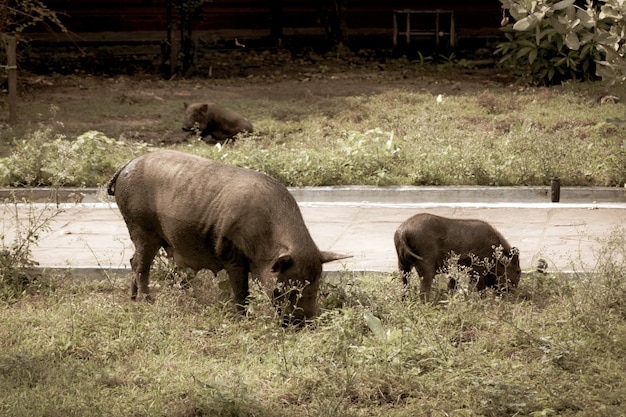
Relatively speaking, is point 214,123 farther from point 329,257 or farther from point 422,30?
point 422,30

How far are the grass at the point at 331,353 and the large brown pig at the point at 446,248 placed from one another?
0.17 m

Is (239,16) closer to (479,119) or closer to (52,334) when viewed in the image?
(479,119)

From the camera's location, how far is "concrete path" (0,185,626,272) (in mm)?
9375

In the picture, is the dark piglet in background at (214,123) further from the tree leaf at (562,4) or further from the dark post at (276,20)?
the dark post at (276,20)

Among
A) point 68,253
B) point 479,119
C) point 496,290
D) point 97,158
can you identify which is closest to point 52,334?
point 68,253

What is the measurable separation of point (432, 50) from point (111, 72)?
710 cm

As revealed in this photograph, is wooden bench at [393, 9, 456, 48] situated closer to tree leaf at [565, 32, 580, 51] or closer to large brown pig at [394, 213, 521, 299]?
large brown pig at [394, 213, 521, 299]

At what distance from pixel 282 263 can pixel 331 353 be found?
29.9 inches

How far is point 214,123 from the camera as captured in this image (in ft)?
49.9

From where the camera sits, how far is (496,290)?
26.1 feet

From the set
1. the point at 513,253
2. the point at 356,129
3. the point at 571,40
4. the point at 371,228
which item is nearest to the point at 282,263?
the point at 513,253

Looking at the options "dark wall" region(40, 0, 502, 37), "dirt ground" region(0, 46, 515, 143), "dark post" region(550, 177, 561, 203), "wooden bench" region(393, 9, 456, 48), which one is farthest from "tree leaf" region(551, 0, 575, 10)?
"dark wall" region(40, 0, 502, 37)

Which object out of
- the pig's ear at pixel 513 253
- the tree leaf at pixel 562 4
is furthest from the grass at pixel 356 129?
the pig's ear at pixel 513 253

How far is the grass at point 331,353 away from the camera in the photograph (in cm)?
618
